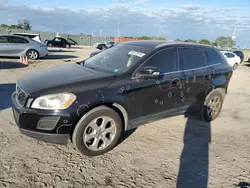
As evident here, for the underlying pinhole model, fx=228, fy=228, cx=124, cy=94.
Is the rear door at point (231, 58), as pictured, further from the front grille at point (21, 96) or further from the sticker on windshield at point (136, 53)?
the front grille at point (21, 96)

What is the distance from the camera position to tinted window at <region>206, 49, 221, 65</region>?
4957 mm

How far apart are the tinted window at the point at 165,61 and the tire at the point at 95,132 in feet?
3.63

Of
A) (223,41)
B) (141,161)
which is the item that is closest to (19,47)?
(141,161)

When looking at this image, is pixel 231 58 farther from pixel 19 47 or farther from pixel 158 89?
pixel 158 89

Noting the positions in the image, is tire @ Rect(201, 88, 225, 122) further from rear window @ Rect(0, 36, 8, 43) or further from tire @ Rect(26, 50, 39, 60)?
rear window @ Rect(0, 36, 8, 43)

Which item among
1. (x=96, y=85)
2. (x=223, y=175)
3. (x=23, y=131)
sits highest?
(x=96, y=85)

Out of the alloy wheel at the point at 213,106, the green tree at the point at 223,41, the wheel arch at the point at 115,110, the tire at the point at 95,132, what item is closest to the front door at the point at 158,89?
the wheel arch at the point at 115,110

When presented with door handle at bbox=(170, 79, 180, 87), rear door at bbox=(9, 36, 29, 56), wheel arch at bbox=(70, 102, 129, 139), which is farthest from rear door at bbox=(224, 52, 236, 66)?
wheel arch at bbox=(70, 102, 129, 139)

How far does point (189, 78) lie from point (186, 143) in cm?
123

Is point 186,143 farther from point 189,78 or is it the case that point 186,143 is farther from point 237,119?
point 237,119

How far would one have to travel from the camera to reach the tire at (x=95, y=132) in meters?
3.18

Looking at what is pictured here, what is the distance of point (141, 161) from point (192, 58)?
2.36m

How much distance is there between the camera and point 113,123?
348cm

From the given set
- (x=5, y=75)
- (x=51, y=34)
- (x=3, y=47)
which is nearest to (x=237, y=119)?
(x=5, y=75)
